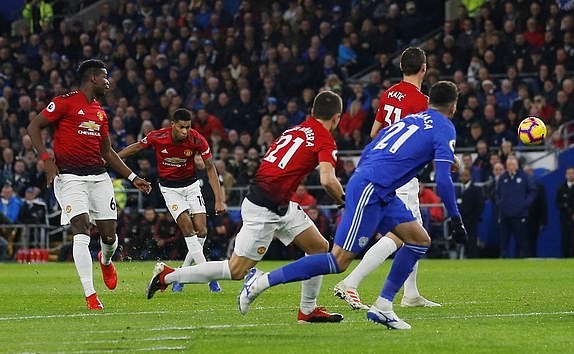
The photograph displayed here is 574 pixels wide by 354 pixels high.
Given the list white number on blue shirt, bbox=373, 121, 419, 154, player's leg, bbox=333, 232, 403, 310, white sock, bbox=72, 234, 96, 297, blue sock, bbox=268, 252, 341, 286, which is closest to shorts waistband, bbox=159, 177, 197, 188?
white sock, bbox=72, 234, 96, 297

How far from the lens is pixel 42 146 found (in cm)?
1391

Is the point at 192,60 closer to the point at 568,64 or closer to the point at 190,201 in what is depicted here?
the point at 568,64

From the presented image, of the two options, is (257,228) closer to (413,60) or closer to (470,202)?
(413,60)

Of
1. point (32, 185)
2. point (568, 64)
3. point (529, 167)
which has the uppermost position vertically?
point (568, 64)

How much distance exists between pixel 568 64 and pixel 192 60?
1074 cm

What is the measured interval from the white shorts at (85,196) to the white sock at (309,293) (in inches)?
137

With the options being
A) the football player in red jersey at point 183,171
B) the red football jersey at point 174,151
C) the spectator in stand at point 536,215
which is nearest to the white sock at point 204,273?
the football player in red jersey at point 183,171

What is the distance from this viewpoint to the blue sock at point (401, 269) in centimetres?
1091

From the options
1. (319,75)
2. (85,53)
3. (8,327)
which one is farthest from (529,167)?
(8,327)

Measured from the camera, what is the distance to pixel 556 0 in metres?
29.8

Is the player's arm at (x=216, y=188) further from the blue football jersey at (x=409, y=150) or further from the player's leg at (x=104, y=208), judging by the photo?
the blue football jersey at (x=409, y=150)

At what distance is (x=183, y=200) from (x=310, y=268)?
7.24 metres

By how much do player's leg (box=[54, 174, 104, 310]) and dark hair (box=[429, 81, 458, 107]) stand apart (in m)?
4.48

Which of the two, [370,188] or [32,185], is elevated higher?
[370,188]
